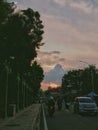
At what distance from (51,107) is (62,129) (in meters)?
22.3

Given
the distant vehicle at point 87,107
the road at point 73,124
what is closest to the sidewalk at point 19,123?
the road at point 73,124

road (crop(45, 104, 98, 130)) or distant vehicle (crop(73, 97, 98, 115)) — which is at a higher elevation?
distant vehicle (crop(73, 97, 98, 115))

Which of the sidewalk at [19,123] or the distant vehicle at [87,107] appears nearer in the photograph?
the sidewalk at [19,123]

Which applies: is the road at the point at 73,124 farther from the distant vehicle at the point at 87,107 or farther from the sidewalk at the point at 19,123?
the distant vehicle at the point at 87,107

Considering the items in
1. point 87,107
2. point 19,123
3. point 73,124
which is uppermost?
point 87,107

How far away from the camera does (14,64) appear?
4128 cm

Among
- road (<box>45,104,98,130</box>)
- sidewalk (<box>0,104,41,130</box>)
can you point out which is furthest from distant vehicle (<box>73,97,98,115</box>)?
road (<box>45,104,98,130</box>)

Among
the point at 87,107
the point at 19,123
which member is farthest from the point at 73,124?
the point at 87,107

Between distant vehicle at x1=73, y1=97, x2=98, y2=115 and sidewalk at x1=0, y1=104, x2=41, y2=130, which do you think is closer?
sidewalk at x1=0, y1=104, x2=41, y2=130

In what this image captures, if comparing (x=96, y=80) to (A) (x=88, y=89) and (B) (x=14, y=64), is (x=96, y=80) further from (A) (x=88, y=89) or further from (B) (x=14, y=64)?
(B) (x=14, y=64)

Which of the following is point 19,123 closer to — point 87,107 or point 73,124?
point 73,124

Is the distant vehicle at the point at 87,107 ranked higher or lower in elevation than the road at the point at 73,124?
higher

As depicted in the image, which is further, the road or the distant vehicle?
the distant vehicle

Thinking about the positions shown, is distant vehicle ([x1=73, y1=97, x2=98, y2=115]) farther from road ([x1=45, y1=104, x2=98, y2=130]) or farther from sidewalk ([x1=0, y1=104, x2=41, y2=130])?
road ([x1=45, y1=104, x2=98, y2=130])
